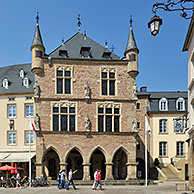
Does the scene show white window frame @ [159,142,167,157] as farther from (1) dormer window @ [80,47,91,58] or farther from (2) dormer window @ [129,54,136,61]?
(1) dormer window @ [80,47,91,58]

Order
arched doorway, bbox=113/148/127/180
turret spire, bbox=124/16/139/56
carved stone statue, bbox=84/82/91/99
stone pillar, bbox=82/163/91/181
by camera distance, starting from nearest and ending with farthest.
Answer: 1. stone pillar, bbox=82/163/91/181
2. carved stone statue, bbox=84/82/91/99
3. turret spire, bbox=124/16/139/56
4. arched doorway, bbox=113/148/127/180

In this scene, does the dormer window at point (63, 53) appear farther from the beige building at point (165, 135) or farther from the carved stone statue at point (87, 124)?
the beige building at point (165, 135)

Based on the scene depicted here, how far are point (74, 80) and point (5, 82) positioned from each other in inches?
408

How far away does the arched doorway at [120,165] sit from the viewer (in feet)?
104

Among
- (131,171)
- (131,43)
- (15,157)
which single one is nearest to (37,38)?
(131,43)

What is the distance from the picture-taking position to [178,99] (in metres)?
39.7

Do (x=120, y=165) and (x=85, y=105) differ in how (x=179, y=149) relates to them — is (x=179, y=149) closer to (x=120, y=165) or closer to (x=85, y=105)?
(x=120, y=165)

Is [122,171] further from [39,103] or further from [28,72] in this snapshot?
[28,72]

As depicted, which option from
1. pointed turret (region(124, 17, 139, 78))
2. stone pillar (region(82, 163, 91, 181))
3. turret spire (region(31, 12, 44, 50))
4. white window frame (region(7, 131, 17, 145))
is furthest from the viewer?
white window frame (region(7, 131, 17, 145))

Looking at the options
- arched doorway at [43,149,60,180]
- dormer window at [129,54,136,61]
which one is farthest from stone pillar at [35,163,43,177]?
dormer window at [129,54,136,61]

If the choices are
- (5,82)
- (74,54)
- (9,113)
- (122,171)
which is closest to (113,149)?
(122,171)

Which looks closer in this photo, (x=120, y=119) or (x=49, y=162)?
(x=120, y=119)

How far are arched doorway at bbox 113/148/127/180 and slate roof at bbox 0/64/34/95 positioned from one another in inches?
460

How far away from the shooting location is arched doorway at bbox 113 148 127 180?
104 ft
